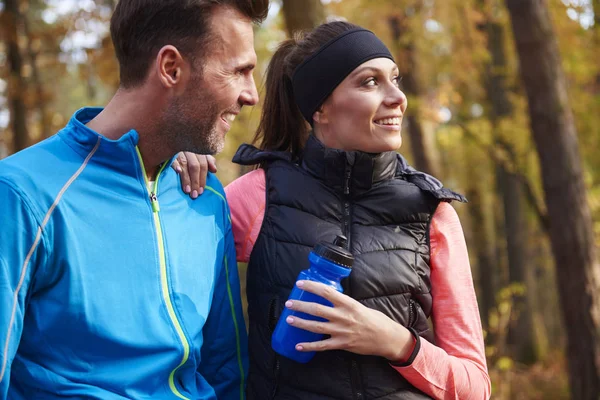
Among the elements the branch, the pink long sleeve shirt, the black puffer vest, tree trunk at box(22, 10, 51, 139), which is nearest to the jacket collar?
the black puffer vest

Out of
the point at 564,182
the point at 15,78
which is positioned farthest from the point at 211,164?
the point at 15,78

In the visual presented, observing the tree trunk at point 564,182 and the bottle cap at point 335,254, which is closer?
the bottle cap at point 335,254

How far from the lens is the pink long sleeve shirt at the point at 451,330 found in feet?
8.23

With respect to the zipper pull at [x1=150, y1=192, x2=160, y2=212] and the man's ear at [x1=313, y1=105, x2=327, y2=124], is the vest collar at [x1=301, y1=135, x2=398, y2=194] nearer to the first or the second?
the man's ear at [x1=313, y1=105, x2=327, y2=124]

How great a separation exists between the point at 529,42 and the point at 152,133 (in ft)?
17.9

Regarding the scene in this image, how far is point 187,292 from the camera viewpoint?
2.56m

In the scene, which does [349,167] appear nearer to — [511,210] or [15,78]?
[15,78]

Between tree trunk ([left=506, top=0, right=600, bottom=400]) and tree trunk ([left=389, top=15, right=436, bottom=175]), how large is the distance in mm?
4359

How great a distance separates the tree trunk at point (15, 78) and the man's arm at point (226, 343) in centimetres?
992

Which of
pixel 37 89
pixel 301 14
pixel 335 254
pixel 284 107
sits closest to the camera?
pixel 335 254

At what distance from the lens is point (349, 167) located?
264 centimetres

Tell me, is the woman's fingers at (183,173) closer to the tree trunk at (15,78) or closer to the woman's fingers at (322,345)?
the woman's fingers at (322,345)

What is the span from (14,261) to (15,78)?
11063 millimetres

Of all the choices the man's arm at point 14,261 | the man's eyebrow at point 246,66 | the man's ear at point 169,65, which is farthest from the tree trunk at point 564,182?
the man's arm at point 14,261
